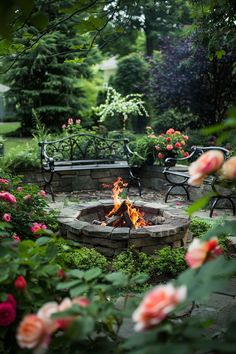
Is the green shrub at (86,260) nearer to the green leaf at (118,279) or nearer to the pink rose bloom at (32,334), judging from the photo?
the green leaf at (118,279)

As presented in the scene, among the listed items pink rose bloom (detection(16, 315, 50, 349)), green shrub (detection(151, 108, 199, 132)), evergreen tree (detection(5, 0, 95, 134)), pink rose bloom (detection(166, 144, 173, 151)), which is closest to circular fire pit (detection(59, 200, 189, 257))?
pink rose bloom (detection(16, 315, 50, 349))

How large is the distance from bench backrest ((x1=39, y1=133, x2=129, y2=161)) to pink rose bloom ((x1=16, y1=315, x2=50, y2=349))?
22.0 ft

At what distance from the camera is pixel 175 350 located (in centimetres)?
83

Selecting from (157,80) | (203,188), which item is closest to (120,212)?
(203,188)

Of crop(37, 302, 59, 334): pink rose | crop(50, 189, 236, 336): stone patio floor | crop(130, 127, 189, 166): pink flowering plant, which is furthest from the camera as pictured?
crop(130, 127, 189, 166): pink flowering plant

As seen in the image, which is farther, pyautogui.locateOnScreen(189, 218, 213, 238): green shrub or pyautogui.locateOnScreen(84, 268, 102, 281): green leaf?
pyautogui.locateOnScreen(189, 218, 213, 238): green shrub

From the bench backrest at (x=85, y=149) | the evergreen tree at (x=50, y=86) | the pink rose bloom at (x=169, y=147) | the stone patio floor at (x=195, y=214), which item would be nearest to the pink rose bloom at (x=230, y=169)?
the stone patio floor at (x=195, y=214)

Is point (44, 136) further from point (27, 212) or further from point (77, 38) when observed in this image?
point (77, 38)

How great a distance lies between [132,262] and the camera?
11.5 feet

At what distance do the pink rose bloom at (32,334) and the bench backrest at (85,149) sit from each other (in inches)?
264

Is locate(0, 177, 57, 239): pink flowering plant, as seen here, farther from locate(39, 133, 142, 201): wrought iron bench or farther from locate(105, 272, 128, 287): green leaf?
locate(39, 133, 142, 201): wrought iron bench

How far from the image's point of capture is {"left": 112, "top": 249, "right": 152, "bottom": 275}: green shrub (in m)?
3.40

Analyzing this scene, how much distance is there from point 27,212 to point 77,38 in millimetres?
11080

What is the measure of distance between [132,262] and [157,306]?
2668 millimetres
